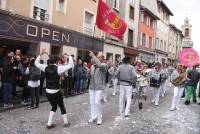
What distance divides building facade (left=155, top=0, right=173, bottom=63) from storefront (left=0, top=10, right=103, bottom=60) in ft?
83.8

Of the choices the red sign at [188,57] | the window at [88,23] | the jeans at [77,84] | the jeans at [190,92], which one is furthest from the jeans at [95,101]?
the window at [88,23]

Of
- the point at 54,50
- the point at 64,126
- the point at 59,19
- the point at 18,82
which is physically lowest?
the point at 64,126

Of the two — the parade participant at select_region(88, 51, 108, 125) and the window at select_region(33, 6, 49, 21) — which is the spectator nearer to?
the window at select_region(33, 6, 49, 21)

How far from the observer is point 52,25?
16500 millimetres

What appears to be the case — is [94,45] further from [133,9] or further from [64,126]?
[64,126]

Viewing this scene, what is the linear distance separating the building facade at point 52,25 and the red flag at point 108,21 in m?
0.78

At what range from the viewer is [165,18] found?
48.7 meters

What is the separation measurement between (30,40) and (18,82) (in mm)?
3915

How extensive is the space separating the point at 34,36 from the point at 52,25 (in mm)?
1673

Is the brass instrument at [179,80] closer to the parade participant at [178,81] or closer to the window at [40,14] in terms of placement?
the parade participant at [178,81]

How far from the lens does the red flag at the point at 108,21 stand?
1036 cm

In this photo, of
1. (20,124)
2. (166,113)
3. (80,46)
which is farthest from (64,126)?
(80,46)

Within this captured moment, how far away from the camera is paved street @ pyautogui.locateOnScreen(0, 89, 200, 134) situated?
809 cm

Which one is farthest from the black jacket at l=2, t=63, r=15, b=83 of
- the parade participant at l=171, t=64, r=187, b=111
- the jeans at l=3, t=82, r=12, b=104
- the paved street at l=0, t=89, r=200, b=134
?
the parade participant at l=171, t=64, r=187, b=111
